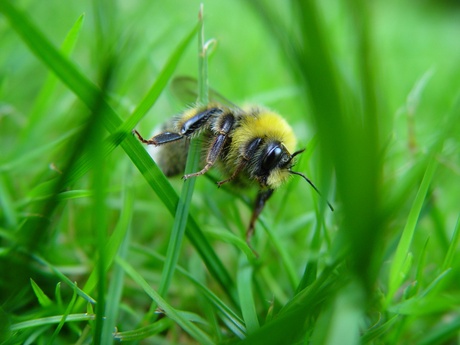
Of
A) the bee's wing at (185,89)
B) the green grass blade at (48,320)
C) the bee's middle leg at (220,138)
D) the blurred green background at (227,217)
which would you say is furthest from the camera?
the bee's wing at (185,89)

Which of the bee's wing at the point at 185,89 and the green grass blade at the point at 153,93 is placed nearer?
the green grass blade at the point at 153,93

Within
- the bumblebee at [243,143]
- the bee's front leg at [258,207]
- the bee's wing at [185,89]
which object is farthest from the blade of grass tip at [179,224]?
the bee's wing at [185,89]

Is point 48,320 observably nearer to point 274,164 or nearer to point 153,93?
point 153,93

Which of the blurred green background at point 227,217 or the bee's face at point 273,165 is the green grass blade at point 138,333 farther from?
the bee's face at point 273,165

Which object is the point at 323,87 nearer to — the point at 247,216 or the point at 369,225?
the point at 369,225

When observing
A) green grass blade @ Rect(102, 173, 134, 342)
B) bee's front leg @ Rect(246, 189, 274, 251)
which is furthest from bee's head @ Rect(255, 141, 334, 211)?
green grass blade @ Rect(102, 173, 134, 342)

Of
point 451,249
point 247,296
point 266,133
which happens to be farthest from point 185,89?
point 451,249

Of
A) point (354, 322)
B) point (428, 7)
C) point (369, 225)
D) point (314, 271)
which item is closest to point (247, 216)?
point (314, 271)
